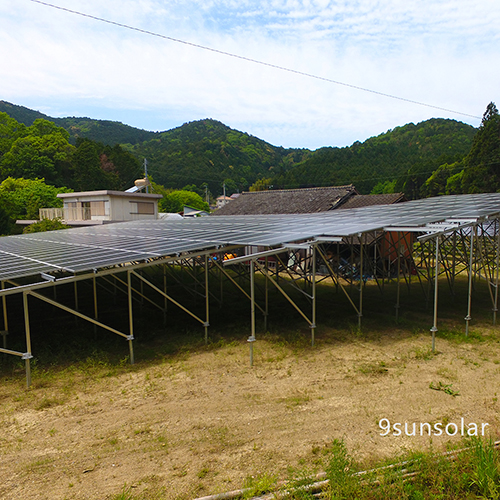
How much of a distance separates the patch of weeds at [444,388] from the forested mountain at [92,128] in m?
83.2

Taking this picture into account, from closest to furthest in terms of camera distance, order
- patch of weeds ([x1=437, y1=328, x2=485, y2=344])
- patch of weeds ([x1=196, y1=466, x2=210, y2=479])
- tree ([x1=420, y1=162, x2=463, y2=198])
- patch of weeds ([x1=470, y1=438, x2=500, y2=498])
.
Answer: patch of weeds ([x1=470, y1=438, x2=500, y2=498])
patch of weeds ([x1=196, y1=466, x2=210, y2=479])
patch of weeds ([x1=437, y1=328, x2=485, y2=344])
tree ([x1=420, y1=162, x2=463, y2=198])

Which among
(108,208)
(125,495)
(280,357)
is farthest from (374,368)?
(108,208)

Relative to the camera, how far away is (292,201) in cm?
2756

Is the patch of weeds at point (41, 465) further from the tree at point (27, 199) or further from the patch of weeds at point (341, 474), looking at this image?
the tree at point (27, 199)

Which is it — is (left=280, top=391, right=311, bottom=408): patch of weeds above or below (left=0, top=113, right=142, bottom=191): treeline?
below

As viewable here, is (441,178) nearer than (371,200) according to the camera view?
No

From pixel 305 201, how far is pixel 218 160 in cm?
5764

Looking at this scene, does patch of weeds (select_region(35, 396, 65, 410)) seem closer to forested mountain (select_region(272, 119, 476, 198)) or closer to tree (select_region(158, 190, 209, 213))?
forested mountain (select_region(272, 119, 476, 198))

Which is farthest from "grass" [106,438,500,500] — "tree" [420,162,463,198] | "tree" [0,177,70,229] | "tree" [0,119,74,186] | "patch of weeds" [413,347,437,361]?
"tree" [0,119,74,186]

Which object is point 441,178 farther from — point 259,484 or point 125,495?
point 125,495

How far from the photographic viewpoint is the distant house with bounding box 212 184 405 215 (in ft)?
83.1

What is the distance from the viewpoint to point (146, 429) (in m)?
5.77

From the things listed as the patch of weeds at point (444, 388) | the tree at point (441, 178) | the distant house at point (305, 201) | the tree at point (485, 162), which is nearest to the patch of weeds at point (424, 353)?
the patch of weeds at point (444, 388)

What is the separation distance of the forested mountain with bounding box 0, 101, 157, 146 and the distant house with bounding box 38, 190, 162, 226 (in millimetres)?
52455
